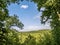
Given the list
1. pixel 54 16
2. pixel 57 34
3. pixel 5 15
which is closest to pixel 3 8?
pixel 5 15

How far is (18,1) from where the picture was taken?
2952cm

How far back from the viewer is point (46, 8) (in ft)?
101

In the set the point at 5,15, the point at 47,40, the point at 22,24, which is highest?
the point at 5,15

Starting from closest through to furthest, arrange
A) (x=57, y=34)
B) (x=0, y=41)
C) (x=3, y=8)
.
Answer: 1. (x=3, y=8)
2. (x=0, y=41)
3. (x=57, y=34)

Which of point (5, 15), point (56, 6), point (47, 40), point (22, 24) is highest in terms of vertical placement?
point (56, 6)

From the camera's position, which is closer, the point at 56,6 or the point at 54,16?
the point at 56,6

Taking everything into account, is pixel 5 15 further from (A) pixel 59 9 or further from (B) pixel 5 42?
(A) pixel 59 9

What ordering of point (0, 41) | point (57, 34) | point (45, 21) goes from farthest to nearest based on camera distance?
point (57, 34) < point (0, 41) < point (45, 21)

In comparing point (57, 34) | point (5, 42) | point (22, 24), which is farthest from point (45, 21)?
point (22, 24)

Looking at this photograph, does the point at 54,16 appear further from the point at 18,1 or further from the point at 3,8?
the point at 3,8

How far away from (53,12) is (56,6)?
1845 millimetres

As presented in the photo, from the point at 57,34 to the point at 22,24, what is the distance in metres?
15.5

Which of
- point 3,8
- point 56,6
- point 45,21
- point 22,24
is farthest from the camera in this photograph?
point 22,24

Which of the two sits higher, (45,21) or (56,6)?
(56,6)
